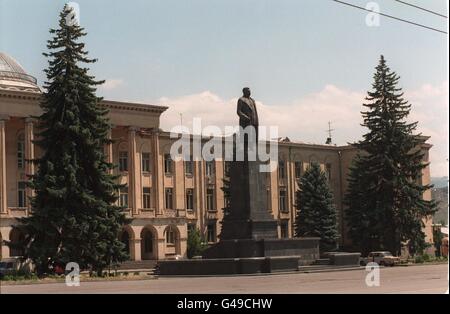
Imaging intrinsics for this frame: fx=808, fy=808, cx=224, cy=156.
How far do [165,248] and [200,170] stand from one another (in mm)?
9136

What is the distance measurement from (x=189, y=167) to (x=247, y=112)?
35.3 m

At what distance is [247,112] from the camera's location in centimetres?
3186

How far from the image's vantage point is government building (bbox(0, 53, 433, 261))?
53.5 meters

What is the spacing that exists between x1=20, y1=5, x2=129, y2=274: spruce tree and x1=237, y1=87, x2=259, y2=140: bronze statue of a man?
24.2 ft

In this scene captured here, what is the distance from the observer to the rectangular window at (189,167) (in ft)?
218

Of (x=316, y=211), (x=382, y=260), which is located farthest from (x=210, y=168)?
(x=382, y=260)

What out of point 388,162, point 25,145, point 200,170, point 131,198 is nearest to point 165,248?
point 131,198

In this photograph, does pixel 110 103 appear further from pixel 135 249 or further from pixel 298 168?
pixel 298 168

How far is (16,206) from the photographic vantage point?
55156mm

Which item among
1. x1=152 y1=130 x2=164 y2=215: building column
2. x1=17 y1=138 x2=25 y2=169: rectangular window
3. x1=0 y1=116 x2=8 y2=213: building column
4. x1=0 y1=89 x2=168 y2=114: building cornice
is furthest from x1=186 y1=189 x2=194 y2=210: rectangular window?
x1=0 y1=116 x2=8 y2=213: building column

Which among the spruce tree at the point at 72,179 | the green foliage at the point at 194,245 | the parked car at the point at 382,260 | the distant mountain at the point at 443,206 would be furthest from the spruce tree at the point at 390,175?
the distant mountain at the point at 443,206

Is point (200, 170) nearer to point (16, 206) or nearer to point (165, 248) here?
point (165, 248)

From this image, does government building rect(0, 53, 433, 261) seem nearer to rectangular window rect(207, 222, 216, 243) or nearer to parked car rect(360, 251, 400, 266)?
rectangular window rect(207, 222, 216, 243)

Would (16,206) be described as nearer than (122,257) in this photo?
No
